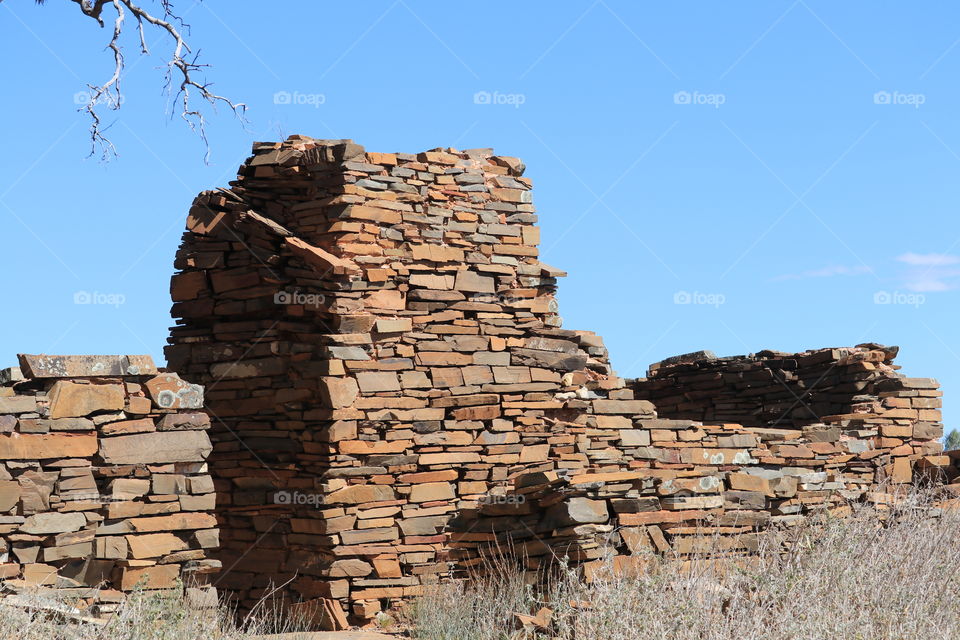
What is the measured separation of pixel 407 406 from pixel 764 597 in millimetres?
4470

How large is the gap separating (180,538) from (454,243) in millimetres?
4746

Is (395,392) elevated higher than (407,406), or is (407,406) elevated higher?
(395,392)

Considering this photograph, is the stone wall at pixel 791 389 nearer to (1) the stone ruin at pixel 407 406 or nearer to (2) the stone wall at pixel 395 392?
(1) the stone ruin at pixel 407 406

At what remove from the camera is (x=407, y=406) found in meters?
12.1

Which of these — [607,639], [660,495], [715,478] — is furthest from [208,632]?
[715,478]

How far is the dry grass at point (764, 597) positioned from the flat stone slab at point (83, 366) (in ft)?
11.0

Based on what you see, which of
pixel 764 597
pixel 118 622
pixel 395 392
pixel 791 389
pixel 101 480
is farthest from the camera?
pixel 791 389

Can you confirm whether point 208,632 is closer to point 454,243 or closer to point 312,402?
point 312,402

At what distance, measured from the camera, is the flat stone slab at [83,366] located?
29.4 feet

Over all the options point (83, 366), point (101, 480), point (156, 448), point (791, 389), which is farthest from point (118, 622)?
point (791, 389)

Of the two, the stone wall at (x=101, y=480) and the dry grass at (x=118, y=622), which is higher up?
the stone wall at (x=101, y=480)

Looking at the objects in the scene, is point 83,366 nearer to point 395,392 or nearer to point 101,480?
point 101,480

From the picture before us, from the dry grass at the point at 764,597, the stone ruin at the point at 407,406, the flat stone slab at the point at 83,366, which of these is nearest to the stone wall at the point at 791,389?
the stone ruin at the point at 407,406

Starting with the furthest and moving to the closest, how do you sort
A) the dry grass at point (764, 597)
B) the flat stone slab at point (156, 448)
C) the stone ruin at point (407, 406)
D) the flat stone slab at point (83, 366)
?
the stone ruin at point (407, 406) < the flat stone slab at point (156, 448) < the flat stone slab at point (83, 366) < the dry grass at point (764, 597)
